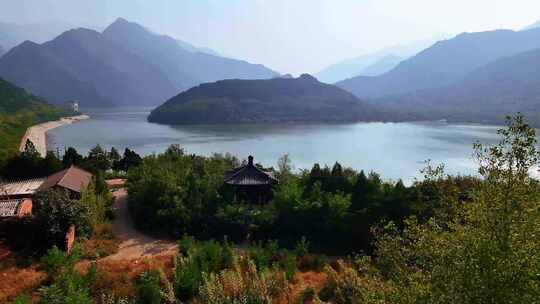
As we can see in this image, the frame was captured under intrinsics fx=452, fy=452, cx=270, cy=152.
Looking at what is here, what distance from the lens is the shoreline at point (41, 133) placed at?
59638 millimetres

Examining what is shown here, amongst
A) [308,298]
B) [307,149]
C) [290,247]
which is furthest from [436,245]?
[307,149]

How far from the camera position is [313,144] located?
240ft

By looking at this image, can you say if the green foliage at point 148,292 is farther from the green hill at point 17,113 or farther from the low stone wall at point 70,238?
the green hill at point 17,113

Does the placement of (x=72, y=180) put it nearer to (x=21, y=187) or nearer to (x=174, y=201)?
(x=21, y=187)

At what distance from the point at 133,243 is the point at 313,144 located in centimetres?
5793

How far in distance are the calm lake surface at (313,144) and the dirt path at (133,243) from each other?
3124 cm

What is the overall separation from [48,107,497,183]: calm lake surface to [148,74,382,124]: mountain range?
16.5 meters

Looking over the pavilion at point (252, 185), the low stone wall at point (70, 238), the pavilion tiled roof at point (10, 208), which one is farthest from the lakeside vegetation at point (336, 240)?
the pavilion tiled roof at point (10, 208)

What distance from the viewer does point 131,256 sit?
15000 mm

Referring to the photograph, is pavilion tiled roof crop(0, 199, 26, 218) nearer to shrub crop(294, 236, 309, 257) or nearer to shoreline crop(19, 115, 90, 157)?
shrub crop(294, 236, 309, 257)

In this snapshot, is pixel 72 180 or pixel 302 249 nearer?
pixel 302 249

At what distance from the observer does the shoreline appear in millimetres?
59638

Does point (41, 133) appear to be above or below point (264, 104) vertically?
below

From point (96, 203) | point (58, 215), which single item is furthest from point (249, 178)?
point (58, 215)
